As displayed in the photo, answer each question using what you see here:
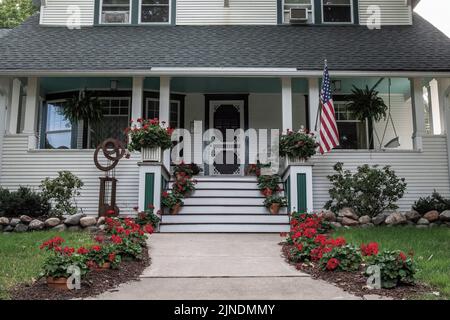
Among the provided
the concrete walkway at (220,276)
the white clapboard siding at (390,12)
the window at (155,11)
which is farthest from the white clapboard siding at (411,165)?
the window at (155,11)

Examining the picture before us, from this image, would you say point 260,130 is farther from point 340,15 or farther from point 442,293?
point 442,293

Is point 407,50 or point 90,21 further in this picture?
point 90,21

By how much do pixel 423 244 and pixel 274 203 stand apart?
333 centimetres

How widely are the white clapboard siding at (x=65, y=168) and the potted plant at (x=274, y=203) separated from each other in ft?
9.39

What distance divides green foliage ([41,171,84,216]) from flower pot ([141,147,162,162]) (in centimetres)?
160

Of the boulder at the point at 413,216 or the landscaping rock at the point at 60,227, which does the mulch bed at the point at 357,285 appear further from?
the landscaping rock at the point at 60,227

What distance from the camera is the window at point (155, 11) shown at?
522 inches

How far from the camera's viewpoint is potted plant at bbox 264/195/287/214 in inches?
381

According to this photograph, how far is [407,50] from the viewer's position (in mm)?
11719

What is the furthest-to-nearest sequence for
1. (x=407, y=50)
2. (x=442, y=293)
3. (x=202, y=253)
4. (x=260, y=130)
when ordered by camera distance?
(x=260, y=130)
(x=407, y=50)
(x=202, y=253)
(x=442, y=293)

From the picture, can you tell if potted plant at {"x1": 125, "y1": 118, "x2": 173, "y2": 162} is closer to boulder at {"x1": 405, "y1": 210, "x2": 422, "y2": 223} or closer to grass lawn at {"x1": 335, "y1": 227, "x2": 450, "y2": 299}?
grass lawn at {"x1": 335, "y1": 227, "x2": 450, "y2": 299}
